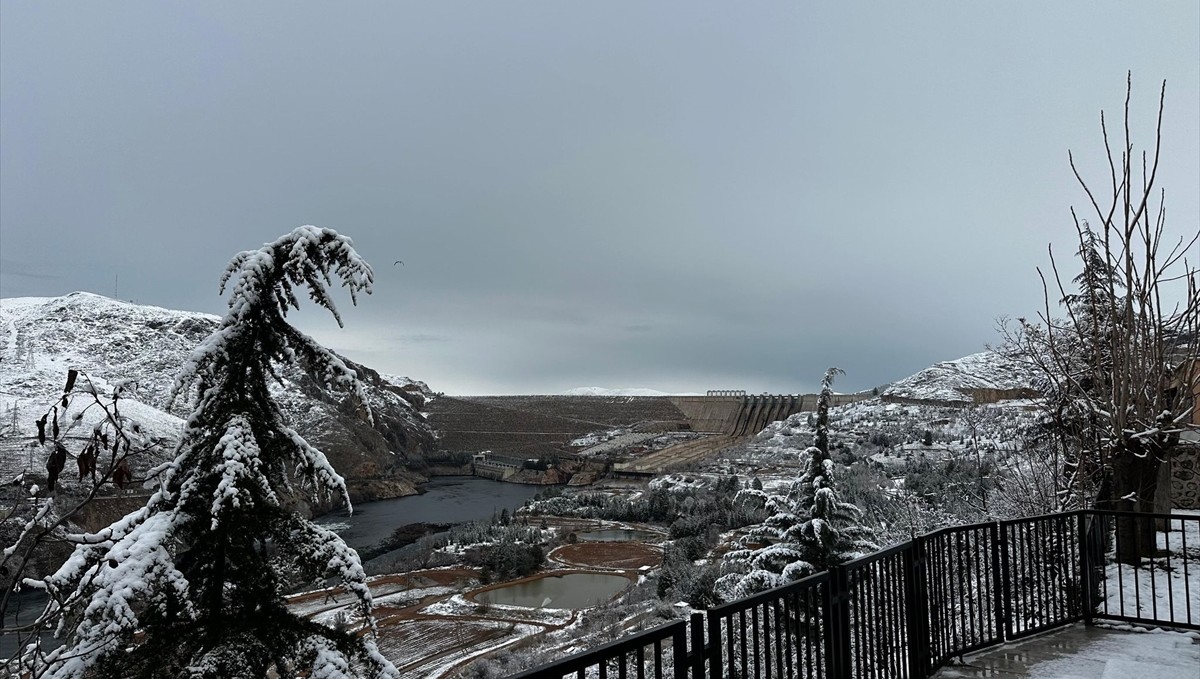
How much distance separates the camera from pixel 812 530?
374 inches

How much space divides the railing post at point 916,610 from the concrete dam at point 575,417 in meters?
64.8

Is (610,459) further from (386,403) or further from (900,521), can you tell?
(900,521)

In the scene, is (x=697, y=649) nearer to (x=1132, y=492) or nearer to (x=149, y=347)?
(x=1132, y=492)

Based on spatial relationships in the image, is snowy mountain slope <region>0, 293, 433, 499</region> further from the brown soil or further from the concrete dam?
the brown soil

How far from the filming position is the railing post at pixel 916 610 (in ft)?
13.6

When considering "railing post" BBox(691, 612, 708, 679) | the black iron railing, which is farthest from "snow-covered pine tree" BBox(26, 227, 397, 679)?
"railing post" BBox(691, 612, 708, 679)

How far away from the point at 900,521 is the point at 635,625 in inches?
273

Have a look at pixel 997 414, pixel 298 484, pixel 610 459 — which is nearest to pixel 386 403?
pixel 610 459

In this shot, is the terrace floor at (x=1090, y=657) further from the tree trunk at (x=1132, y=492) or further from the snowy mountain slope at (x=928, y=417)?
the snowy mountain slope at (x=928, y=417)

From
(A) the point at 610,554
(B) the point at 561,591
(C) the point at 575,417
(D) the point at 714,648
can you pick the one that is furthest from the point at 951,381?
(D) the point at 714,648

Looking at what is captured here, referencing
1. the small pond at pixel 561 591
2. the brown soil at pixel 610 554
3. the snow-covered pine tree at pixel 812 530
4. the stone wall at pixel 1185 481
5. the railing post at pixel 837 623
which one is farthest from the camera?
the brown soil at pixel 610 554

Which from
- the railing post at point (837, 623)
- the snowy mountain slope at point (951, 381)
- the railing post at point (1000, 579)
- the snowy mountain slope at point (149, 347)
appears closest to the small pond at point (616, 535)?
the snowy mountain slope at point (149, 347)

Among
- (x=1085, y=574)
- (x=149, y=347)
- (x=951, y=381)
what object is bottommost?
(x=1085, y=574)

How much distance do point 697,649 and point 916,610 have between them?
92.4 inches
